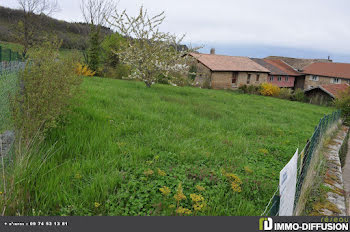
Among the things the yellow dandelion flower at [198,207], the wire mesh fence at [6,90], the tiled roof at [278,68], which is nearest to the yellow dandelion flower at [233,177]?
the yellow dandelion flower at [198,207]

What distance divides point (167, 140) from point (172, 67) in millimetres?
10352

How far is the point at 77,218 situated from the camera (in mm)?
2693

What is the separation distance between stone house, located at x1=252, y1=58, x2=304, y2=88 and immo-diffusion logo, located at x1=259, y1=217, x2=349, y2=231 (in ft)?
135

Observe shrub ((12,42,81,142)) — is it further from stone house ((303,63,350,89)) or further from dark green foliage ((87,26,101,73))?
stone house ((303,63,350,89))

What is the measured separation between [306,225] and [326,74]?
48450 mm

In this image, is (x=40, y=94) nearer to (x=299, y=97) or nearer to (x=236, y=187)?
(x=236, y=187)

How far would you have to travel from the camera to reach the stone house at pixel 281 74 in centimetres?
4206

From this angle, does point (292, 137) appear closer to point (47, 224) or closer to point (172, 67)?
point (47, 224)

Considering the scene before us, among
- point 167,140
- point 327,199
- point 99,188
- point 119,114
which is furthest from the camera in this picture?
point 119,114

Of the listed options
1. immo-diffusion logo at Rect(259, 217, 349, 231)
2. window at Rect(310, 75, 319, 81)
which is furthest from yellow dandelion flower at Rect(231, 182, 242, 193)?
window at Rect(310, 75, 319, 81)

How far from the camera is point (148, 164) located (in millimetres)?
4328

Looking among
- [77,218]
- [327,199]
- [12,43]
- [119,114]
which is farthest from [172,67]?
[12,43]

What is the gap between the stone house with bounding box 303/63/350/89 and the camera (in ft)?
136

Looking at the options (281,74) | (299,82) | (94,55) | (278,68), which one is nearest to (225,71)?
(281,74)
